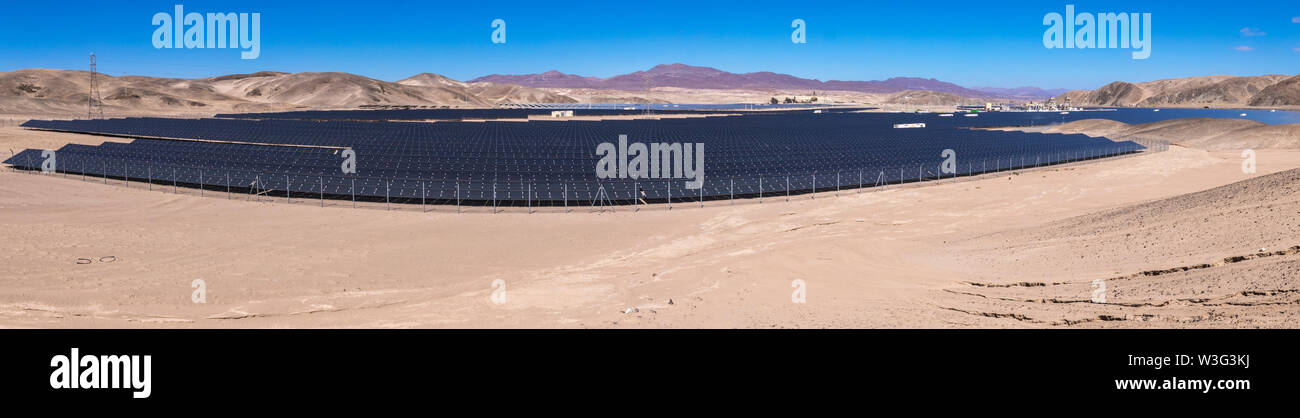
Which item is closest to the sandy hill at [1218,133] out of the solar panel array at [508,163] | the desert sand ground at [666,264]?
the solar panel array at [508,163]

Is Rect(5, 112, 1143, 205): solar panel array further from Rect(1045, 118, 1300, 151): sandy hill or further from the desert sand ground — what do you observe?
Rect(1045, 118, 1300, 151): sandy hill

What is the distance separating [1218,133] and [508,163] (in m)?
76.2

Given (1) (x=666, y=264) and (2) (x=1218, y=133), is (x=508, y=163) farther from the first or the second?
(2) (x=1218, y=133)

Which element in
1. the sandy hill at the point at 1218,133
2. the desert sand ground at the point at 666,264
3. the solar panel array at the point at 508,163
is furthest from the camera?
the sandy hill at the point at 1218,133

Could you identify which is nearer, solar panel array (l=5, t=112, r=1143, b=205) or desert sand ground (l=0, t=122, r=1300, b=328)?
desert sand ground (l=0, t=122, r=1300, b=328)

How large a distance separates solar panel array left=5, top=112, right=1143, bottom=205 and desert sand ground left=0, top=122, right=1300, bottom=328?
2.60 m

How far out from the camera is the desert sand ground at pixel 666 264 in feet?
50.8

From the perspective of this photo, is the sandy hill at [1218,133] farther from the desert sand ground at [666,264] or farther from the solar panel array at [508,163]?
the desert sand ground at [666,264]

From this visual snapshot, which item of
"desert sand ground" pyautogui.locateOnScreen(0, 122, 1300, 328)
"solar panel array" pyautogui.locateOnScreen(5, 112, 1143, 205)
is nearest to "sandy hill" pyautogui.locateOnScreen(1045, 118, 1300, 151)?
"solar panel array" pyautogui.locateOnScreen(5, 112, 1143, 205)

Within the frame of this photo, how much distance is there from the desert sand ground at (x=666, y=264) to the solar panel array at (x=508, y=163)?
2600mm

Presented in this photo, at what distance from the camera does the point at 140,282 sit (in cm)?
2034

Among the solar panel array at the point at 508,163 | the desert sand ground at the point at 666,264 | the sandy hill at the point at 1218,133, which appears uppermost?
the sandy hill at the point at 1218,133

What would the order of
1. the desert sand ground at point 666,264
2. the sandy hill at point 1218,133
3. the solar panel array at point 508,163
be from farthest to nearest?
the sandy hill at point 1218,133 → the solar panel array at point 508,163 → the desert sand ground at point 666,264

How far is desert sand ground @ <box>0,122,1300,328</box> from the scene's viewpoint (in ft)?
50.8
